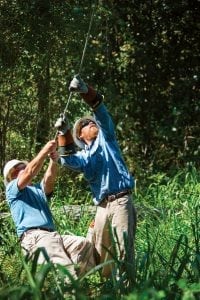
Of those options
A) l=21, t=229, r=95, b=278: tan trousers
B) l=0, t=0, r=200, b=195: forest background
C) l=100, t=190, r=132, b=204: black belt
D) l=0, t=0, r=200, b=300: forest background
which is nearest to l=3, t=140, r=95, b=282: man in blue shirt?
l=21, t=229, r=95, b=278: tan trousers

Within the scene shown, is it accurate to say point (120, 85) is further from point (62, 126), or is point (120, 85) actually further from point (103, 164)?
point (103, 164)

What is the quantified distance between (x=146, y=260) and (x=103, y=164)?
2295 mm

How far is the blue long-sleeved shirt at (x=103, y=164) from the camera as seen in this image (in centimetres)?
581

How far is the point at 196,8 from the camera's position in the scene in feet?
41.7

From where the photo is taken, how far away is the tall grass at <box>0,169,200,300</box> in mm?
2930

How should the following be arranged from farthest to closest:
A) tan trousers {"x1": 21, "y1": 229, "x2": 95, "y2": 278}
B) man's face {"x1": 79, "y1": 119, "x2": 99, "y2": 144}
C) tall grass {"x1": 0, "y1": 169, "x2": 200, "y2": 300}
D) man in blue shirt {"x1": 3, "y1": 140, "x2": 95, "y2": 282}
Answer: man's face {"x1": 79, "y1": 119, "x2": 99, "y2": 144} → man in blue shirt {"x1": 3, "y1": 140, "x2": 95, "y2": 282} → tan trousers {"x1": 21, "y1": 229, "x2": 95, "y2": 278} → tall grass {"x1": 0, "y1": 169, "x2": 200, "y2": 300}

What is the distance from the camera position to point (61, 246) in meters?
5.61

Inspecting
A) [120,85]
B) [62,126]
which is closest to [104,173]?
[62,126]

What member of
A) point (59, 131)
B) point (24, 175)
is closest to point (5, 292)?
point (24, 175)

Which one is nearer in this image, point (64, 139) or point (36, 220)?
point (36, 220)

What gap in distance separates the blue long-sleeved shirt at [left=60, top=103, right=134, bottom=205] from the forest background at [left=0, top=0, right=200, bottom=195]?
4.97m

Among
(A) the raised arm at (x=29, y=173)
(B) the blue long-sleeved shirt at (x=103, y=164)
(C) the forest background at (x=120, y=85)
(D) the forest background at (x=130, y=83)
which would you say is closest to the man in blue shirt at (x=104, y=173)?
(B) the blue long-sleeved shirt at (x=103, y=164)

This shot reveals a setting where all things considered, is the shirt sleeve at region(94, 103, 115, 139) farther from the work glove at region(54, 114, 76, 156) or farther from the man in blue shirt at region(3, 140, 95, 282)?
the man in blue shirt at region(3, 140, 95, 282)

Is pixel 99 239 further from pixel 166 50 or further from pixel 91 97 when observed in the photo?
pixel 166 50
